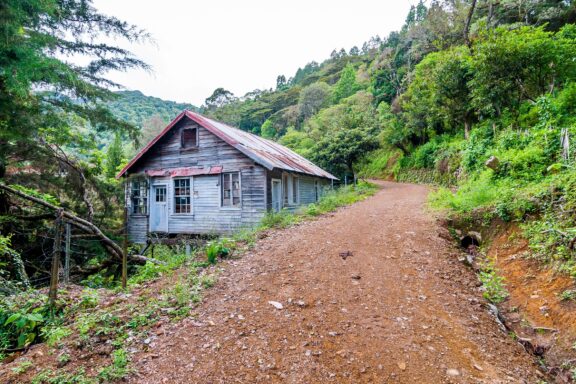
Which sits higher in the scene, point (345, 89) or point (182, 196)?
point (345, 89)

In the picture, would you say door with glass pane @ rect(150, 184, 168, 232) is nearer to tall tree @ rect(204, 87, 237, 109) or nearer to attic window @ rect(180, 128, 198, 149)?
attic window @ rect(180, 128, 198, 149)

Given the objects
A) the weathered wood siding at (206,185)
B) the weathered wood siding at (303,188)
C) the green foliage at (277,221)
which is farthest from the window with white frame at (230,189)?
the green foliage at (277,221)

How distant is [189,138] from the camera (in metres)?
14.0

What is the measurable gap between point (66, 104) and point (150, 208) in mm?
6923

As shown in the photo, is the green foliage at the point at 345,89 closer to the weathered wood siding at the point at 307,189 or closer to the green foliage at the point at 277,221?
the weathered wood siding at the point at 307,189

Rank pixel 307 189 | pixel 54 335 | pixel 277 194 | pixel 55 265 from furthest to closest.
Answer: pixel 307 189 → pixel 277 194 → pixel 55 265 → pixel 54 335

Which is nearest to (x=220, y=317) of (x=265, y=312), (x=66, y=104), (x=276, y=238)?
(x=265, y=312)

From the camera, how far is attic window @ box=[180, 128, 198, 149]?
1381 centimetres

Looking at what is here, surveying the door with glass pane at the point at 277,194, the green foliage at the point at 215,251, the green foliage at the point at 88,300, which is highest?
the door with glass pane at the point at 277,194

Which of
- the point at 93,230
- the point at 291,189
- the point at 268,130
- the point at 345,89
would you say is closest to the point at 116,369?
the point at 93,230

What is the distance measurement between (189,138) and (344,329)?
12.6 m

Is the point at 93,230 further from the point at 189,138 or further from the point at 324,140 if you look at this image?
the point at 324,140

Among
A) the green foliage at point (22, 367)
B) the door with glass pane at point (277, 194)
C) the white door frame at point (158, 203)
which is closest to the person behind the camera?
the green foliage at point (22, 367)

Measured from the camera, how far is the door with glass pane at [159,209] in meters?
14.3
